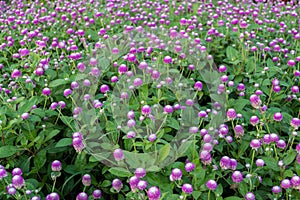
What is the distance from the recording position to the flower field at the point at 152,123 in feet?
5.82

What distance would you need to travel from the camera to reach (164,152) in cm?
179

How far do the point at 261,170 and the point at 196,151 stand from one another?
0.35 m

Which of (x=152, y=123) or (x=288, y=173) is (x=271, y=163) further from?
(x=152, y=123)

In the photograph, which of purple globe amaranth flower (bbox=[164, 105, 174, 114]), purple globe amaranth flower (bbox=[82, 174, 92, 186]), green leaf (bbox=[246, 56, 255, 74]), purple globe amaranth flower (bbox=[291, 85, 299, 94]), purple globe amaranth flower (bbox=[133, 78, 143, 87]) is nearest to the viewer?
purple globe amaranth flower (bbox=[82, 174, 92, 186])

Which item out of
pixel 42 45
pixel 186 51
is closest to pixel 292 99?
pixel 186 51

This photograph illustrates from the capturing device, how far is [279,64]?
2852 mm

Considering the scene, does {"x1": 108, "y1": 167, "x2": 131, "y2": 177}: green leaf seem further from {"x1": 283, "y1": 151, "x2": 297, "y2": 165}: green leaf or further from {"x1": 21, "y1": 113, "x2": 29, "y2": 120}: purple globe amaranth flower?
{"x1": 283, "y1": 151, "x2": 297, "y2": 165}: green leaf

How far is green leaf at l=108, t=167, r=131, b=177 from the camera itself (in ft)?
5.69

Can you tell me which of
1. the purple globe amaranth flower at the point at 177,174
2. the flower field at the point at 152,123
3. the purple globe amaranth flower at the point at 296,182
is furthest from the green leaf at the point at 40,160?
the purple globe amaranth flower at the point at 296,182

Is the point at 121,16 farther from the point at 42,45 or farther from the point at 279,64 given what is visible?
the point at 279,64

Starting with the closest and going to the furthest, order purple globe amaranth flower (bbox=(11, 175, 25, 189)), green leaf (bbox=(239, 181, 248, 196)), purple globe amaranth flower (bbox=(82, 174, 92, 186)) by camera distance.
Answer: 1. purple globe amaranth flower (bbox=(11, 175, 25, 189))
2. green leaf (bbox=(239, 181, 248, 196))
3. purple globe amaranth flower (bbox=(82, 174, 92, 186))

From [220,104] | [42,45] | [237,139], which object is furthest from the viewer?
[42,45]

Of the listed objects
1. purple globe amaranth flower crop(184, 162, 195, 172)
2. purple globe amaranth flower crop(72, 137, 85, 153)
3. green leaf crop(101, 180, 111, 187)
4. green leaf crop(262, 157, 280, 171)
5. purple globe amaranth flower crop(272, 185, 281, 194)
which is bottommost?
green leaf crop(101, 180, 111, 187)

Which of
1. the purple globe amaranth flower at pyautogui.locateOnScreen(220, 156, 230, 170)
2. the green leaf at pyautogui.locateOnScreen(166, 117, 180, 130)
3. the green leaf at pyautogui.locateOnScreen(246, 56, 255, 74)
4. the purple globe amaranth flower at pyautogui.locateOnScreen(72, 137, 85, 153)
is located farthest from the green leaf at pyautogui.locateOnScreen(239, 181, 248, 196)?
the green leaf at pyautogui.locateOnScreen(246, 56, 255, 74)
